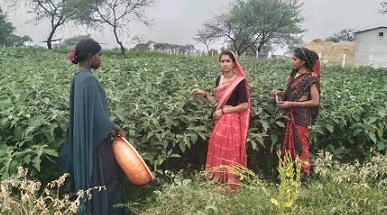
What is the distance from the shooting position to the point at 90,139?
104 inches

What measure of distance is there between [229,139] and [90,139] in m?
1.24

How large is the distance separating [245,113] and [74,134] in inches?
59.3

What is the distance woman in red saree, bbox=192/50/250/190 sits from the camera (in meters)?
3.37

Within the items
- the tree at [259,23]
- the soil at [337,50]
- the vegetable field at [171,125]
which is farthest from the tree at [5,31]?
the vegetable field at [171,125]

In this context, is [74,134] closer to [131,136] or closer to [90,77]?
[90,77]

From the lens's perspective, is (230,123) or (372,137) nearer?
(230,123)

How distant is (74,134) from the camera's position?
8.77ft

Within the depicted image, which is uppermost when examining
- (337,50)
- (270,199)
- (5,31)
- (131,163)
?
(5,31)

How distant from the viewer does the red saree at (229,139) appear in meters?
3.36

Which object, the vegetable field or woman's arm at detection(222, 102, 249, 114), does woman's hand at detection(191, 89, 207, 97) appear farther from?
woman's arm at detection(222, 102, 249, 114)

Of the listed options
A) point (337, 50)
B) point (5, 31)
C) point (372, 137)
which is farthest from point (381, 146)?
point (5, 31)

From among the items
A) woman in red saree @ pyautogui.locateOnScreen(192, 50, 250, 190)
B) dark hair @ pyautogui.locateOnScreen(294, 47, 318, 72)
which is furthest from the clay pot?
dark hair @ pyautogui.locateOnScreen(294, 47, 318, 72)

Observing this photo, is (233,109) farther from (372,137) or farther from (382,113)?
(382,113)

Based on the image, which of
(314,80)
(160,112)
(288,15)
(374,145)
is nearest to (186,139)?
(160,112)
